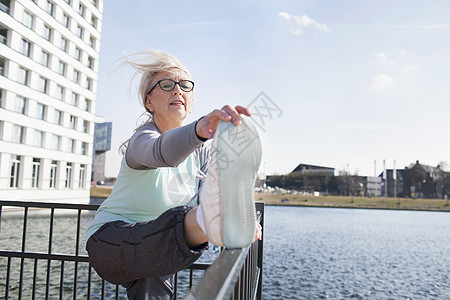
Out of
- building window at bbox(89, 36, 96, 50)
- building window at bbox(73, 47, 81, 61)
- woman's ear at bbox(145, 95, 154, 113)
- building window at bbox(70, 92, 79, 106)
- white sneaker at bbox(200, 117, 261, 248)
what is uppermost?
building window at bbox(89, 36, 96, 50)

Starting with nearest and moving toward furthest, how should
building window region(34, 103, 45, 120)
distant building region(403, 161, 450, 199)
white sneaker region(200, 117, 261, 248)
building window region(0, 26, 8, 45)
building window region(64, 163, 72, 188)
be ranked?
white sneaker region(200, 117, 261, 248) → building window region(0, 26, 8, 45) → building window region(34, 103, 45, 120) → building window region(64, 163, 72, 188) → distant building region(403, 161, 450, 199)

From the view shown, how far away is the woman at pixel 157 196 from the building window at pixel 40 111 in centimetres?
2012

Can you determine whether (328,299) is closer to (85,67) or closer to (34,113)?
(34,113)

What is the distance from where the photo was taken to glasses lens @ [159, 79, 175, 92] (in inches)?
57.0

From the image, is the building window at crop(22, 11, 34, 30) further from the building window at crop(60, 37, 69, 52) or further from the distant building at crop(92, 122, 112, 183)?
the distant building at crop(92, 122, 112, 183)

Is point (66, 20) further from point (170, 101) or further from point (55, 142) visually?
point (170, 101)

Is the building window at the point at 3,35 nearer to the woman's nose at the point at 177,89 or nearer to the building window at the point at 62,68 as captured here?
the building window at the point at 62,68

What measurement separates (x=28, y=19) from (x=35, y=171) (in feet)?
26.1

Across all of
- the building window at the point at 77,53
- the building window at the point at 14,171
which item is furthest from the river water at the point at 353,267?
the building window at the point at 77,53

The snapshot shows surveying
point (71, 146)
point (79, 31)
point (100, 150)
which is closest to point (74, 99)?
point (71, 146)

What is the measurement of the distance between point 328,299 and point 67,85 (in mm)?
19275

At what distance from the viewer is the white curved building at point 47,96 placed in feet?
56.1

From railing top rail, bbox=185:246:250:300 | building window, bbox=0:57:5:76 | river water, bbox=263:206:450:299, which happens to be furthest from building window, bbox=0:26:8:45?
railing top rail, bbox=185:246:250:300

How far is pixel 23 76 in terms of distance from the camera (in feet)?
59.7
